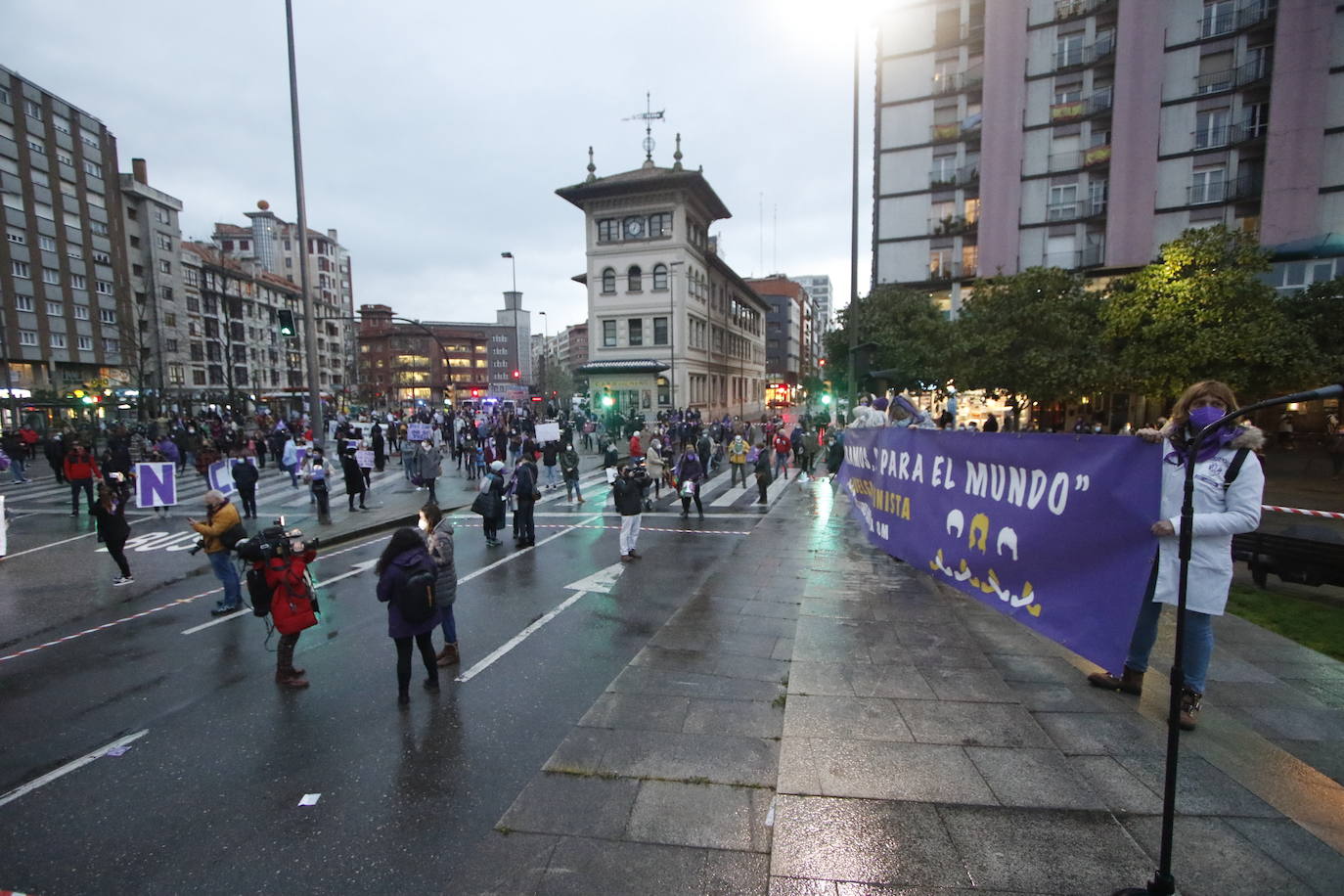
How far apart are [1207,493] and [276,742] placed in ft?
21.3

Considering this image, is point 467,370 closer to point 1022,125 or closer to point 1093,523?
point 1022,125

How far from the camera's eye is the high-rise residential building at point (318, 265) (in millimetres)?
89000

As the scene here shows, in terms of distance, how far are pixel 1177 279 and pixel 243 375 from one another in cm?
8414

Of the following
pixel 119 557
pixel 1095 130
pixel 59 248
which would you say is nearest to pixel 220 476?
pixel 119 557

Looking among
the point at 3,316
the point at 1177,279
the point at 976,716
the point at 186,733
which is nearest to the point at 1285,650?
the point at 976,716

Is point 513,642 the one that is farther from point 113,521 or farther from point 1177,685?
point 113,521

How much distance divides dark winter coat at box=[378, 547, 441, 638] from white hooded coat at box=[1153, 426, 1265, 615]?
5.13 m

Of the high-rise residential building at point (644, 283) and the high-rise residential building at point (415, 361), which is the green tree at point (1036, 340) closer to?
the high-rise residential building at point (644, 283)

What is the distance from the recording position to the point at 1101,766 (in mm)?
3598

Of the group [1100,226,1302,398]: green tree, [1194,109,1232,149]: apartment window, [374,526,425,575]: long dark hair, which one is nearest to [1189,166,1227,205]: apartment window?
[1194,109,1232,149]: apartment window

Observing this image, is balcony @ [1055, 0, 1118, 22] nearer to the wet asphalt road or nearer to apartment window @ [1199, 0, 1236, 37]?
apartment window @ [1199, 0, 1236, 37]

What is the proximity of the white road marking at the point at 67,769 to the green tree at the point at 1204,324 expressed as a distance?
27.2 m

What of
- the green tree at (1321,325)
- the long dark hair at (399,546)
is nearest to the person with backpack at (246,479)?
the long dark hair at (399,546)

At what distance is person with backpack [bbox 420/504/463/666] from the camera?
549 centimetres
